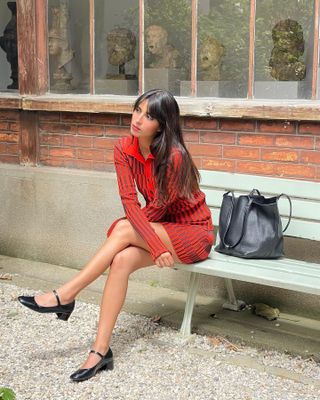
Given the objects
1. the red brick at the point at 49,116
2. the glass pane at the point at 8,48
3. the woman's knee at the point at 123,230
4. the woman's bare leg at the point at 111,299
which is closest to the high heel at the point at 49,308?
the woman's bare leg at the point at 111,299

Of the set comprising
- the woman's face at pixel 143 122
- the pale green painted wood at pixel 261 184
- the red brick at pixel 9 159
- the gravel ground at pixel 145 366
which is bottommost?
the gravel ground at pixel 145 366

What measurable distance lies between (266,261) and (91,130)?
1.87m

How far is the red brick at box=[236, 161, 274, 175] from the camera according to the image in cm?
452

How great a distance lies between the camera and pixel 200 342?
160 inches

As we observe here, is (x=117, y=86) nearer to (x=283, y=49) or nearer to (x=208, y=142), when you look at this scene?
(x=208, y=142)

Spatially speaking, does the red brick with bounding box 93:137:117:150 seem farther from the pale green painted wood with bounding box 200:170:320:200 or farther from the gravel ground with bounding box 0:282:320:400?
the gravel ground with bounding box 0:282:320:400

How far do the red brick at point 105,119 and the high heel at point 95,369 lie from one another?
1944mm

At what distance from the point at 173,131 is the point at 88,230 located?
1.79 metres

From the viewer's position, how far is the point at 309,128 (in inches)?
170

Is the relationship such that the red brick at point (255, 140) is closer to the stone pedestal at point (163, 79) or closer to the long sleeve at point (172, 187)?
the stone pedestal at point (163, 79)

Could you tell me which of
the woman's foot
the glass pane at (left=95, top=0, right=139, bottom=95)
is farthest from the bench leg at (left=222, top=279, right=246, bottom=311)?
the glass pane at (left=95, top=0, right=139, bottom=95)

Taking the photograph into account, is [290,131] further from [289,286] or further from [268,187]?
[289,286]

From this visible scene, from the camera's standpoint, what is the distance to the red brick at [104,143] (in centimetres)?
520

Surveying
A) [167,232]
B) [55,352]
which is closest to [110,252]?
[167,232]
